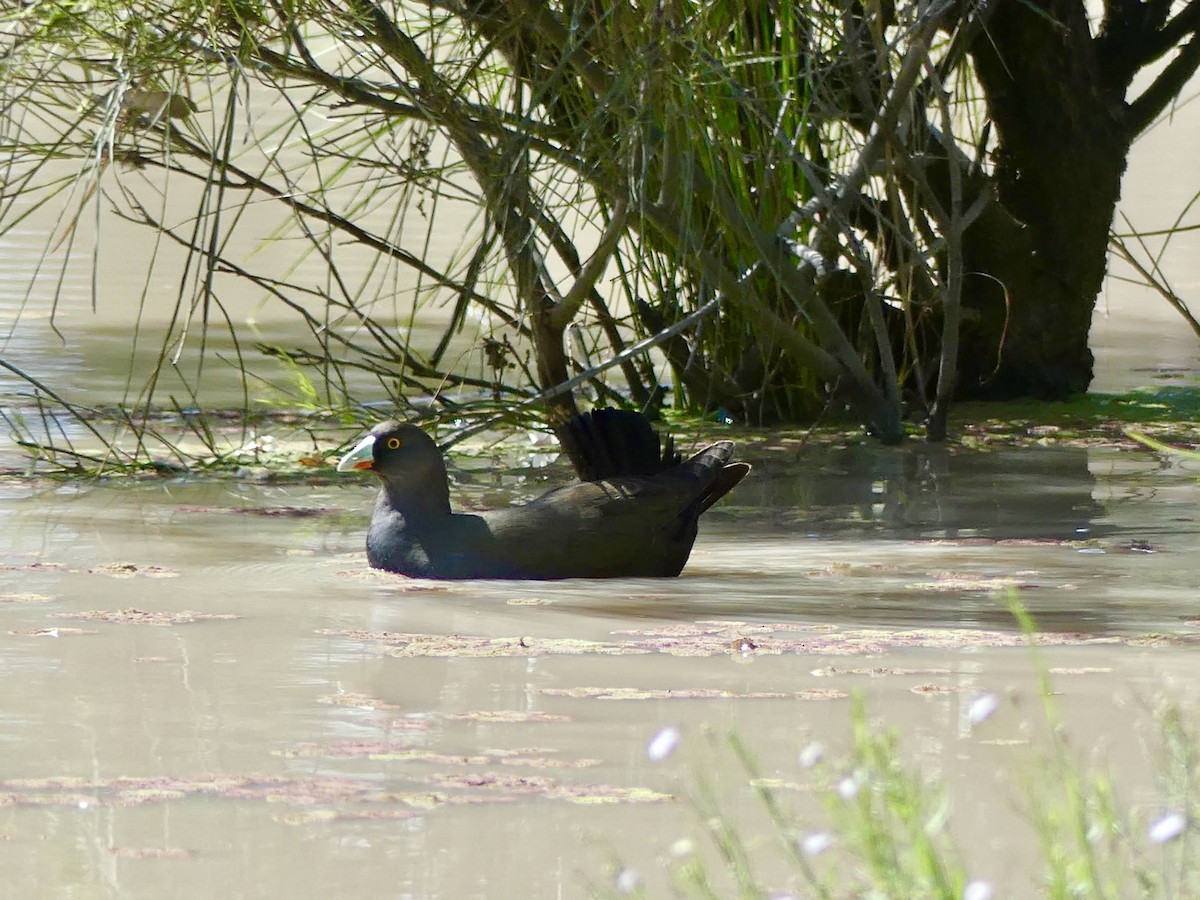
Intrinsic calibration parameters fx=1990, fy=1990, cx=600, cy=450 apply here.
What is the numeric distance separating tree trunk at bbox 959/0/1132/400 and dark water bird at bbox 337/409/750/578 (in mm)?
3276

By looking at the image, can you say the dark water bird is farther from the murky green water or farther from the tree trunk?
the tree trunk

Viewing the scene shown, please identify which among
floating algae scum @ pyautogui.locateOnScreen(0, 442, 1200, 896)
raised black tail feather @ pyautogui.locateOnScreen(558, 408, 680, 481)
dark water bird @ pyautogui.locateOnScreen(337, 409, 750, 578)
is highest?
raised black tail feather @ pyautogui.locateOnScreen(558, 408, 680, 481)

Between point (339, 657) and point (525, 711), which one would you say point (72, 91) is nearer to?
point (339, 657)

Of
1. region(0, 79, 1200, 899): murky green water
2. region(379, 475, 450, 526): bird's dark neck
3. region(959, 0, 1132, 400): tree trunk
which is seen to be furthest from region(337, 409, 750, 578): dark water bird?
region(959, 0, 1132, 400): tree trunk

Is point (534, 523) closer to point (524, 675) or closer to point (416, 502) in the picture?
point (416, 502)

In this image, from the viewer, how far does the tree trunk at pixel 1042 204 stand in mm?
8391

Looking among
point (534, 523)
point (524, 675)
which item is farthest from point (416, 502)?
point (524, 675)

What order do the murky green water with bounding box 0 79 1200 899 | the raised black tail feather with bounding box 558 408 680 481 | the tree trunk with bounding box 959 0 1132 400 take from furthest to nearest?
the tree trunk with bounding box 959 0 1132 400
the raised black tail feather with bounding box 558 408 680 481
the murky green water with bounding box 0 79 1200 899

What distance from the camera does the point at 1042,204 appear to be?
8.59 metres

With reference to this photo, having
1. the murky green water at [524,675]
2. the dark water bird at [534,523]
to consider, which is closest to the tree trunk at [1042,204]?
the murky green water at [524,675]

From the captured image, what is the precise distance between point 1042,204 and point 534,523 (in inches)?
165

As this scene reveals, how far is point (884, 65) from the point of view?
22.7ft

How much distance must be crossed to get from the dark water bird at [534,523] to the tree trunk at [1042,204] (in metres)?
3.28

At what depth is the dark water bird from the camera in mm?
5141
